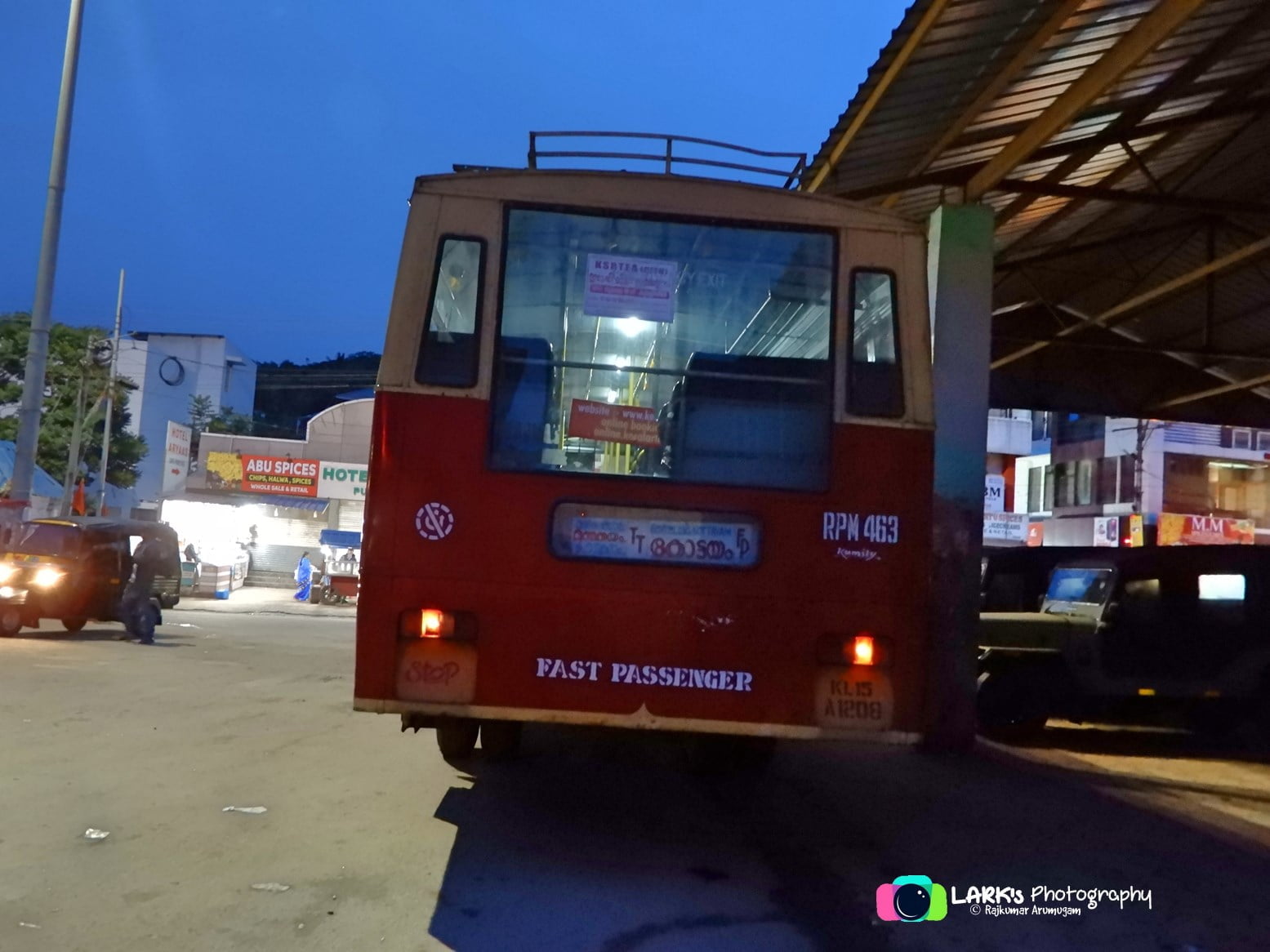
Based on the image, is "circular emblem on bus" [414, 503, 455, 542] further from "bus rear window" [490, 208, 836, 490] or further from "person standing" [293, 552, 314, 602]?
"person standing" [293, 552, 314, 602]

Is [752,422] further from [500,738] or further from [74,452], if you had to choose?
[74,452]

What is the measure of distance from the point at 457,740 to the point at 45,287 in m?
14.8

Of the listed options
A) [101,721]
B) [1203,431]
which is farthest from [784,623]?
[1203,431]

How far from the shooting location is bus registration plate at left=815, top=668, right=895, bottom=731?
18.5 feet

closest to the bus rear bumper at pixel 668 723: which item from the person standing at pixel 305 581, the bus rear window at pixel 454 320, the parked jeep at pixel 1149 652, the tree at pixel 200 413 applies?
the bus rear window at pixel 454 320

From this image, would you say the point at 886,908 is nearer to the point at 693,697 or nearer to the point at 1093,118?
the point at 693,697

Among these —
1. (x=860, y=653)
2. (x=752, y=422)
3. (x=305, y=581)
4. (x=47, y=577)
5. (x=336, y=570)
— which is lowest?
(x=305, y=581)

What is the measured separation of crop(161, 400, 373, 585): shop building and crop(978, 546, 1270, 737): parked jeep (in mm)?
30316

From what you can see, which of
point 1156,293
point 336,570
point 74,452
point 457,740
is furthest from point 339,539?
point 457,740

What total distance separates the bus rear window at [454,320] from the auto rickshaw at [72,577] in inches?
562

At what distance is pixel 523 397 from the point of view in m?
5.80

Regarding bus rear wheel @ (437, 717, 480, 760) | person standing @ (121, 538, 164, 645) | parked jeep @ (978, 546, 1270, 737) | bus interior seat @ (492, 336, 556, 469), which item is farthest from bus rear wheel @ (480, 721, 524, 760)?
person standing @ (121, 538, 164, 645)

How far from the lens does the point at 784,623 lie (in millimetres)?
5691

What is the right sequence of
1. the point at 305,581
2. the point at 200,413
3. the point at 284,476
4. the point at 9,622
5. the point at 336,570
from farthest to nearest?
1. the point at 200,413
2. the point at 284,476
3. the point at 336,570
4. the point at 305,581
5. the point at 9,622
